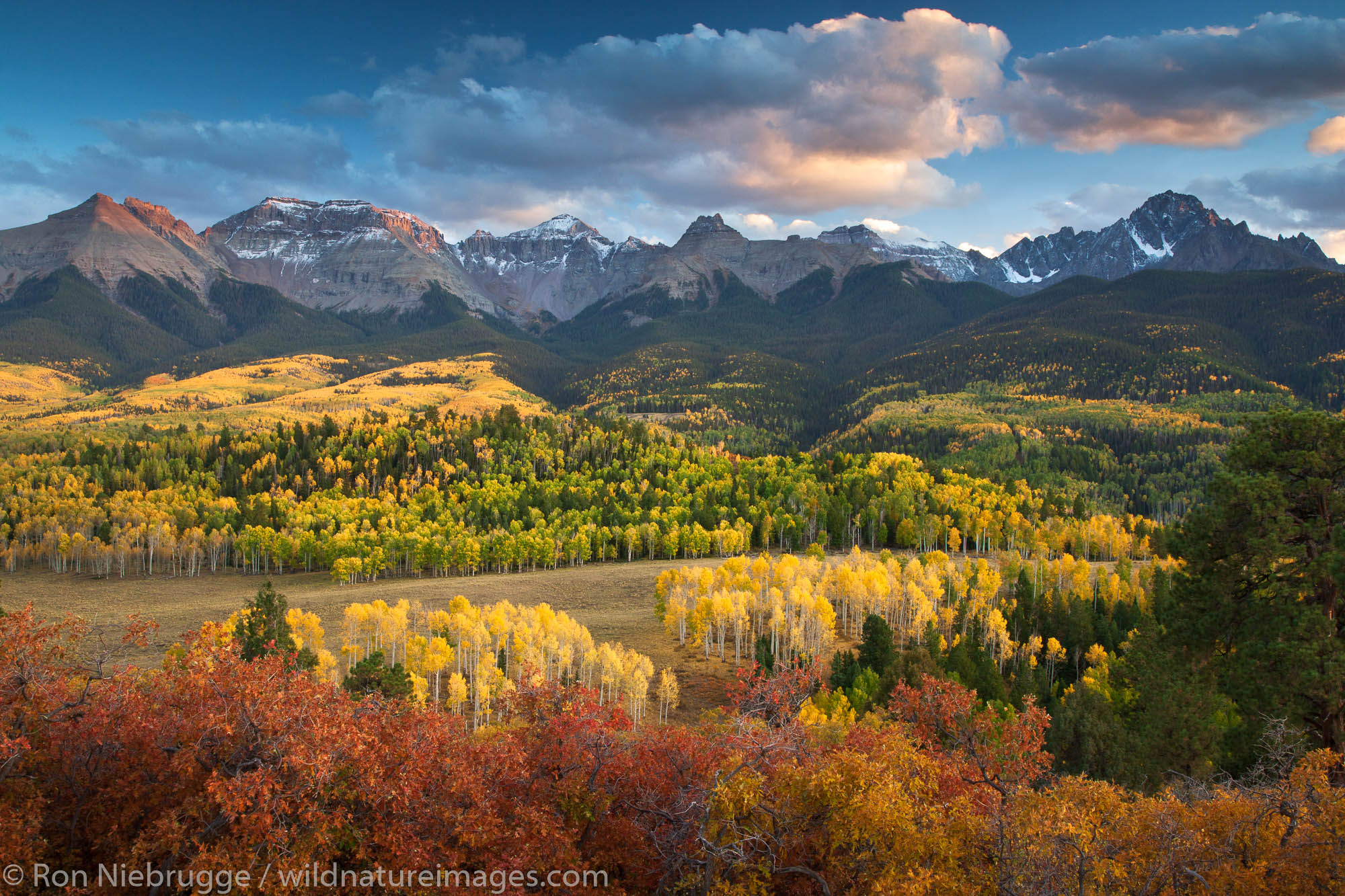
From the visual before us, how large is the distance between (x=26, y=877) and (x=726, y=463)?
174 meters

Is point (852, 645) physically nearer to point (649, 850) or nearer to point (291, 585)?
point (649, 850)

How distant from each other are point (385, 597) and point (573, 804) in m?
101

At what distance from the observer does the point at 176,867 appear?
1911cm

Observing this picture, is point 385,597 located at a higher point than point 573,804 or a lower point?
lower

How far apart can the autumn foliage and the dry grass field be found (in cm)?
5801

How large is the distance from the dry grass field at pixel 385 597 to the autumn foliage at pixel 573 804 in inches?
2284

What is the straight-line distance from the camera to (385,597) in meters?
115

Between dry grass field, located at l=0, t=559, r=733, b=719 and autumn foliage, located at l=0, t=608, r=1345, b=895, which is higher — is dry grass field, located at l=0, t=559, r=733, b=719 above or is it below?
below

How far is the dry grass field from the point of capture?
307 feet

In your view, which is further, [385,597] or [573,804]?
[385,597]

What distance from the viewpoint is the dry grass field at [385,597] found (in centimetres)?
9344

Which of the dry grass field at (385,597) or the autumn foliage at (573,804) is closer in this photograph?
the autumn foliage at (573,804)

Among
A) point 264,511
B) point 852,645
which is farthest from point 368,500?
point 852,645

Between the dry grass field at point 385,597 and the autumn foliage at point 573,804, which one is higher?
the autumn foliage at point 573,804
